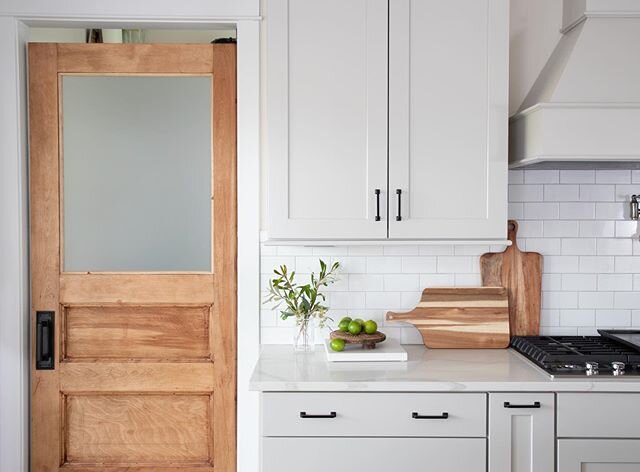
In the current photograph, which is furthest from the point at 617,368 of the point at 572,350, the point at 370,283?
the point at 370,283

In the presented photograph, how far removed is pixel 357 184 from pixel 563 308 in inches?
43.2

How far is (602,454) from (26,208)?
239 centimetres

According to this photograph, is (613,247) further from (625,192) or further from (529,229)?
(529,229)

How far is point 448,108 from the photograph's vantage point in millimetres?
2479

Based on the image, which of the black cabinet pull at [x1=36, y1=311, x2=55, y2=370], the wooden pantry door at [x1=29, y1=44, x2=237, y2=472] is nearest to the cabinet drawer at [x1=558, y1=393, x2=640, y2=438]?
the wooden pantry door at [x1=29, y1=44, x2=237, y2=472]

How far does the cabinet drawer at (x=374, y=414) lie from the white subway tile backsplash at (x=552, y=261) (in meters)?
0.60

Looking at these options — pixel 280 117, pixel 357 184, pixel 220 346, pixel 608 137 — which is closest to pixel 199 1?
pixel 280 117

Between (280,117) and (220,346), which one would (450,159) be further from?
(220,346)

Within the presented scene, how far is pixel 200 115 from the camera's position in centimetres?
284

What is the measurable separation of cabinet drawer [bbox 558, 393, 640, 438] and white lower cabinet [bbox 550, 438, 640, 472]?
23 millimetres

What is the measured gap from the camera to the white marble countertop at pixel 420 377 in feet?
7.36

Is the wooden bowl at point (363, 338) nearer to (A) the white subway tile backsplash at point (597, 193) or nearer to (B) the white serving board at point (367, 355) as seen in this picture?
(B) the white serving board at point (367, 355)

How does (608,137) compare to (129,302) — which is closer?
(608,137)

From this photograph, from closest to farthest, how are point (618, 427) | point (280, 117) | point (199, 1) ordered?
1. point (618, 427)
2. point (280, 117)
3. point (199, 1)
